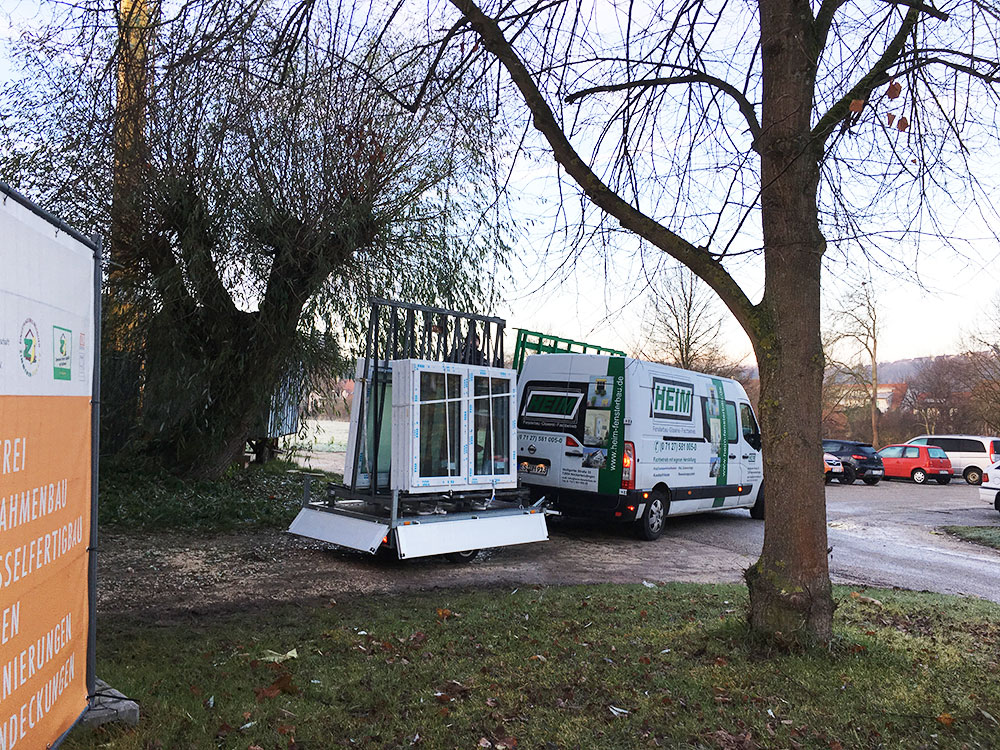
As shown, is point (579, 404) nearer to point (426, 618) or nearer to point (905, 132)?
point (426, 618)

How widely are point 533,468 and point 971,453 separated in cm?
2645

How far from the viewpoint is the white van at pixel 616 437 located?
1109cm

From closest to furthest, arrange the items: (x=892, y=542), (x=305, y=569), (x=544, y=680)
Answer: (x=544, y=680) < (x=305, y=569) < (x=892, y=542)

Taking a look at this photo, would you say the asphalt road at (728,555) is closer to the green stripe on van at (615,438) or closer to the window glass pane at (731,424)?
the green stripe on van at (615,438)

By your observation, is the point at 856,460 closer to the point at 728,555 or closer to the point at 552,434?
the point at 728,555

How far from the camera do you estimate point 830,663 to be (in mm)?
5055

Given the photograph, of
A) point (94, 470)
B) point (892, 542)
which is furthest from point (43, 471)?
point (892, 542)

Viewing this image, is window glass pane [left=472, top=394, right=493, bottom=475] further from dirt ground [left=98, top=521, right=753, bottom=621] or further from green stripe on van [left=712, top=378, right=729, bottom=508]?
green stripe on van [left=712, top=378, right=729, bottom=508]

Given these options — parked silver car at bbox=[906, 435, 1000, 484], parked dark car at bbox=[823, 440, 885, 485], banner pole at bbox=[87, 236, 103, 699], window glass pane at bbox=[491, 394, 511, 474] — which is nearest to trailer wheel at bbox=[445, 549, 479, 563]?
window glass pane at bbox=[491, 394, 511, 474]

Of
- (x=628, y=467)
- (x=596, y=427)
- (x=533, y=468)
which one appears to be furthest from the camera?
(x=533, y=468)

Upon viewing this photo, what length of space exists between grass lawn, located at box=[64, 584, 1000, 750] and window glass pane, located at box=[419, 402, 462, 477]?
7.91 ft

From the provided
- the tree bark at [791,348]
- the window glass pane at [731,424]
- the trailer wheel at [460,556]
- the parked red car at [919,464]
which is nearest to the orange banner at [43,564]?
the tree bark at [791,348]

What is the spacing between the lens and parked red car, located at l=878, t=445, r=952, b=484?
31016 mm

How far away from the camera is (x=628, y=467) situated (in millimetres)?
11023
